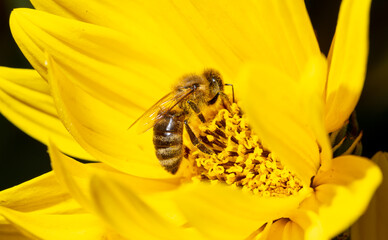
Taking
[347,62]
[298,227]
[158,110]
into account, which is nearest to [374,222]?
[298,227]

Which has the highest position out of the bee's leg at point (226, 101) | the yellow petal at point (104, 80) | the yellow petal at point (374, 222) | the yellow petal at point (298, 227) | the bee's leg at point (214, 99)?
the yellow petal at point (104, 80)

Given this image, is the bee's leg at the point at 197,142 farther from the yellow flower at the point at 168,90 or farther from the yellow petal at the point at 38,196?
the yellow petal at the point at 38,196

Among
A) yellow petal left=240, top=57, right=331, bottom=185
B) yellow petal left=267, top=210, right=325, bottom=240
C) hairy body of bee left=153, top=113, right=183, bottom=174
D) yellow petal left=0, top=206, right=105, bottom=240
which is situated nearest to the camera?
yellow petal left=240, top=57, right=331, bottom=185

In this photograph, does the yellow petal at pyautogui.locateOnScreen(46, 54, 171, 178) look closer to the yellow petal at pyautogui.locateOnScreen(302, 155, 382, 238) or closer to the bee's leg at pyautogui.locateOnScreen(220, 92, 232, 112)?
the bee's leg at pyautogui.locateOnScreen(220, 92, 232, 112)

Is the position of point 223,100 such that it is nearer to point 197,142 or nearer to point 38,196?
point 197,142

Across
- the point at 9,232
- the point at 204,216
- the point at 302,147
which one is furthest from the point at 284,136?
the point at 9,232

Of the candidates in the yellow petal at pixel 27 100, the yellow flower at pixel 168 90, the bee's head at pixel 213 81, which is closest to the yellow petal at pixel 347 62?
the yellow flower at pixel 168 90

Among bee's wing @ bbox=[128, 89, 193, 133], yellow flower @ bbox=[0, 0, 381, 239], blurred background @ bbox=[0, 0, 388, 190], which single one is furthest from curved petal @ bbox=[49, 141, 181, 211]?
blurred background @ bbox=[0, 0, 388, 190]
